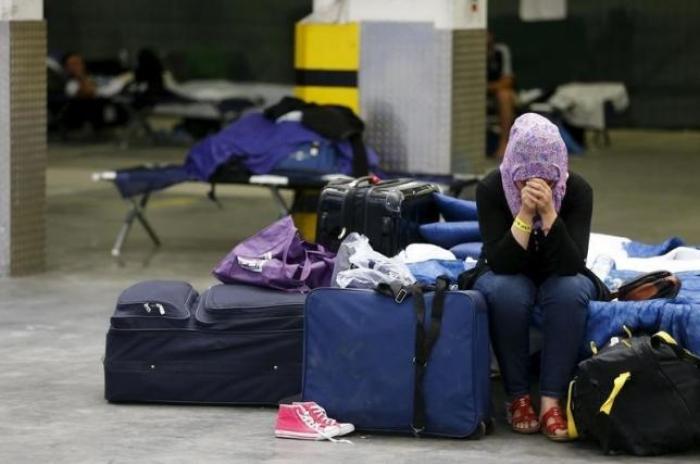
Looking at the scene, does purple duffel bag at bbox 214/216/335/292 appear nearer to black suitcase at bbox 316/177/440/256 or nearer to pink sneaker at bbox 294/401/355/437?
black suitcase at bbox 316/177/440/256

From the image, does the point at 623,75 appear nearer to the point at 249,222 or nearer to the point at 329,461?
the point at 249,222

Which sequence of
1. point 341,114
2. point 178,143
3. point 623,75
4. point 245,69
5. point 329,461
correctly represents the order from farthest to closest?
point 245,69 < point 623,75 < point 178,143 < point 341,114 < point 329,461

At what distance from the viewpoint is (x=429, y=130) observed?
33.9 feet

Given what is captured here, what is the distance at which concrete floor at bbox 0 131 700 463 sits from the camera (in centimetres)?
565

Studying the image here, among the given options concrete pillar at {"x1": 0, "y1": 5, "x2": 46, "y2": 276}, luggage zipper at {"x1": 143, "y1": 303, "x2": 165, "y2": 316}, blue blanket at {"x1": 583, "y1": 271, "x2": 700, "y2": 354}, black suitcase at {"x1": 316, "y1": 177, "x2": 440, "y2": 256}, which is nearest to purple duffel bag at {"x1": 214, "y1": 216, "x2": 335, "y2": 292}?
luggage zipper at {"x1": 143, "y1": 303, "x2": 165, "y2": 316}

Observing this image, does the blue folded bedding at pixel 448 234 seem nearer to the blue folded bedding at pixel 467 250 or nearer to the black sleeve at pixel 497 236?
the blue folded bedding at pixel 467 250

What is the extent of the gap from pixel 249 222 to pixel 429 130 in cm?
212

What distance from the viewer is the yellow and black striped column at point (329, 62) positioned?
10430 millimetres

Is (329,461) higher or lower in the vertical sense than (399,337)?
lower

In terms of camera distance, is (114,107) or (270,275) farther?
(114,107)

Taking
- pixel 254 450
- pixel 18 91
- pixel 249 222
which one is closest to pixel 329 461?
pixel 254 450

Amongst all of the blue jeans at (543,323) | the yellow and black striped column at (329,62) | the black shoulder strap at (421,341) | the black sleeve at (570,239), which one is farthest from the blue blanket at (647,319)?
the yellow and black striped column at (329,62)

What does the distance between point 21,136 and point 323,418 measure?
390 centimetres

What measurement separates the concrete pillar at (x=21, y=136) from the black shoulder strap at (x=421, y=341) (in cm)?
396
